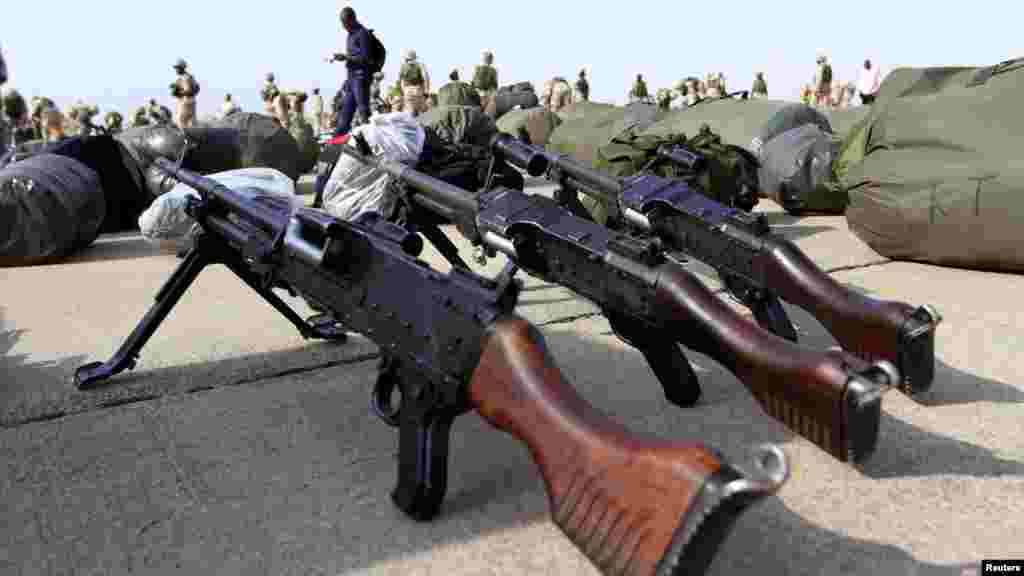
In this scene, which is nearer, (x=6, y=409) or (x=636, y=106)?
(x=6, y=409)

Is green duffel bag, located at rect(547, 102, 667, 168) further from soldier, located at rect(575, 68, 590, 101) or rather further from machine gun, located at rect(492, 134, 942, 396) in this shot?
soldier, located at rect(575, 68, 590, 101)

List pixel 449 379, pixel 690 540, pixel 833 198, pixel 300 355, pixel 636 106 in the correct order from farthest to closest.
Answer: pixel 636 106
pixel 833 198
pixel 300 355
pixel 449 379
pixel 690 540

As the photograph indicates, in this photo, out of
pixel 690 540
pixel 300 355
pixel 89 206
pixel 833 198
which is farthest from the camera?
pixel 833 198

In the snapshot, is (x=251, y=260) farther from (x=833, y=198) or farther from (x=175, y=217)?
(x=833, y=198)

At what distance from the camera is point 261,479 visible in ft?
7.63

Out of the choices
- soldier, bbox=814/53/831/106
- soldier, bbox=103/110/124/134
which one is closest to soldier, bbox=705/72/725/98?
soldier, bbox=814/53/831/106

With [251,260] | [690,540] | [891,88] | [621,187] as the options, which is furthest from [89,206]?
[891,88]

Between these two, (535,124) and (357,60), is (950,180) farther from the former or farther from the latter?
(535,124)

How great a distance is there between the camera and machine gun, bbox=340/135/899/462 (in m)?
2.07

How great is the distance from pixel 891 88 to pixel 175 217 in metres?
6.47

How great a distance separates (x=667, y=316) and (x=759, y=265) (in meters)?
0.87

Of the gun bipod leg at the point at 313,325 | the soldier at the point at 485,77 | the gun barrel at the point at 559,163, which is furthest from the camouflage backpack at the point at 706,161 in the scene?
the soldier at the point at 485,77

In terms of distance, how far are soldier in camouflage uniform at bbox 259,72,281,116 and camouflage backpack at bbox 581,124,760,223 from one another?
12812 mm

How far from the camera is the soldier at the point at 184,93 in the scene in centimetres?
1317
